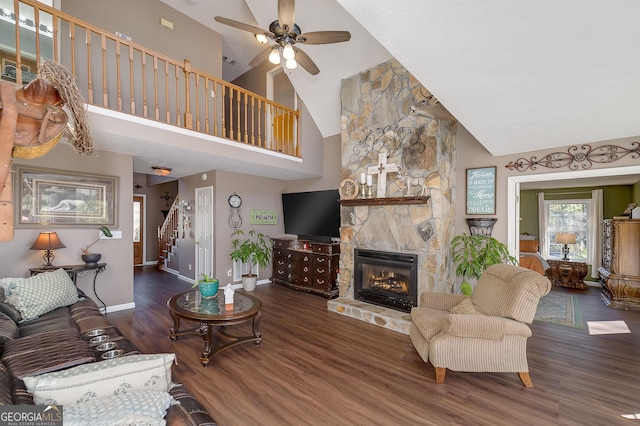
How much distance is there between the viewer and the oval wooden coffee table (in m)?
2.64

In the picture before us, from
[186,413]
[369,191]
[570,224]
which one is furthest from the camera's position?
[570,224]

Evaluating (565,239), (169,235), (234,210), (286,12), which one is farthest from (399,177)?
(169,235)

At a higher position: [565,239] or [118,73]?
[118,73]

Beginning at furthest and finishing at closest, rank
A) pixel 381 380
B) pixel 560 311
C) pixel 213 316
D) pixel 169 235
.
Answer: pixel 169 235 < pixel 560 311 < pixel 213 316 < pixel 381 380

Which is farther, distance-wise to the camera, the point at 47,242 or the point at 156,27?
the point at 156,27

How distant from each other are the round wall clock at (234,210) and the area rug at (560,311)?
5.23m

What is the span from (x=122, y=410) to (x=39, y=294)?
2.64 m

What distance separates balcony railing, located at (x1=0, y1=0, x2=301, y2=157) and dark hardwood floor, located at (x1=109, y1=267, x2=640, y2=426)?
9.50ft

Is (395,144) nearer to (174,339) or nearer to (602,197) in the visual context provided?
(174,339)

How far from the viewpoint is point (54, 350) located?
1.76 metres

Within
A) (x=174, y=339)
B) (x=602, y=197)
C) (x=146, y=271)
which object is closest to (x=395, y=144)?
(x=174, y=339)

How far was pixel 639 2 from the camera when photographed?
1438mm

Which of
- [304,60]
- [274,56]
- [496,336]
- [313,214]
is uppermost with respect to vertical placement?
[304,60]

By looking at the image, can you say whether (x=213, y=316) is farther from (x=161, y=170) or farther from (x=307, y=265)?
(x=161, y=170)
